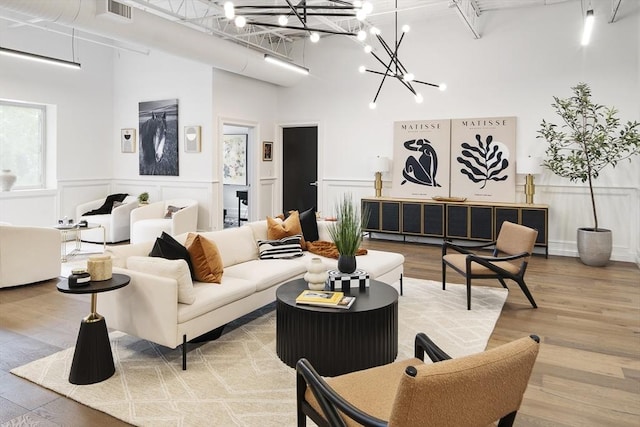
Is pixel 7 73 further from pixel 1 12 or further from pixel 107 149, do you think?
pixel 107 149

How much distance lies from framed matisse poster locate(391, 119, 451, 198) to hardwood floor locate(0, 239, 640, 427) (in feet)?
7.29

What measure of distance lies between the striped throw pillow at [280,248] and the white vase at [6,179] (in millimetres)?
5315

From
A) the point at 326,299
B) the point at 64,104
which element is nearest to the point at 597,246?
the point at 326,299

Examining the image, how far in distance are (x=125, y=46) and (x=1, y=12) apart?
2322mm

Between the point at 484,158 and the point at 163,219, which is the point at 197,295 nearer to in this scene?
the point at 163,219

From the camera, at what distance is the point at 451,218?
7.61m

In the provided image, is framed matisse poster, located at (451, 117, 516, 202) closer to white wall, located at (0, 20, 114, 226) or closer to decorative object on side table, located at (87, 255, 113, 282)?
decorative object on side table, located at (87, 255, 113, 282)

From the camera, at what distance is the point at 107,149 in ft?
31.0

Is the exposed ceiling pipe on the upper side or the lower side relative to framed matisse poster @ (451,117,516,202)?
upper

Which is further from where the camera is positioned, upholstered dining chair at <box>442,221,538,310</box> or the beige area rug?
upholstered dining chair at <box>442,221,538,310</box>

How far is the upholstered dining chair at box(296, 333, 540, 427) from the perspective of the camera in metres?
1.37

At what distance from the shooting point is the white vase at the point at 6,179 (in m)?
7.55

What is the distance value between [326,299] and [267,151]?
22.4 feet

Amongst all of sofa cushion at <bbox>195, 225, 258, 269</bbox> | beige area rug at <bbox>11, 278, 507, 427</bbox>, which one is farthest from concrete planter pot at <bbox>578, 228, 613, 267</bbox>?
sofa cushion at <bbox>195, 225, 258, 269</bbox>
